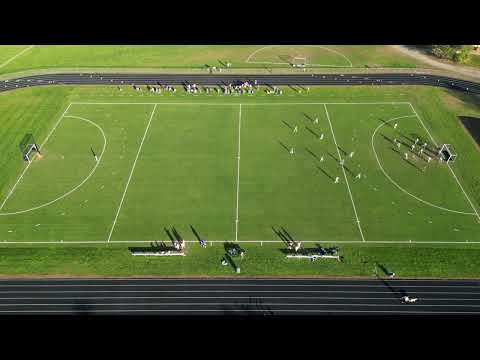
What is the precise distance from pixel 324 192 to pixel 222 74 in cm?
3670

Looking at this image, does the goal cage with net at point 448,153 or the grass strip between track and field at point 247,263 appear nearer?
the grass strip between track and field at point 247,263

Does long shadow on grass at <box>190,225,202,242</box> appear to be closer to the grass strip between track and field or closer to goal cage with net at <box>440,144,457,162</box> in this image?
the grass strip between track and field

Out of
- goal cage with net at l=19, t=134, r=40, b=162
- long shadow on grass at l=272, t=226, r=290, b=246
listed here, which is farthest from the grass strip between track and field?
goal cage with net at l=19, t=134, r=40, b=162

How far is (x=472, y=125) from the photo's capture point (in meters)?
61.9

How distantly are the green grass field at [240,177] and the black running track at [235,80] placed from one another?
314 cm

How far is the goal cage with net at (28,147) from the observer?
56.2 metres

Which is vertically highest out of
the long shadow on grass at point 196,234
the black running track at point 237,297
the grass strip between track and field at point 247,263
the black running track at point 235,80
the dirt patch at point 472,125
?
the black running track at point 235,80

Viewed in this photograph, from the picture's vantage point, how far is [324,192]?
50.9 m

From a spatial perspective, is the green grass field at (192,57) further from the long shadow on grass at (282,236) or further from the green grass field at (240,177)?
the long shadow on grass at (282,236)

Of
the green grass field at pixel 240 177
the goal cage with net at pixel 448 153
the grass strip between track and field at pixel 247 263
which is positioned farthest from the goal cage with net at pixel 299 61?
the grass strip between track and field at pixel 247 263
